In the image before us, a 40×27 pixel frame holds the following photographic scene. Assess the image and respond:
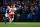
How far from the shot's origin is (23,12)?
11648 mm

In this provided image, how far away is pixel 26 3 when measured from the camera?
→ 42.8 feet

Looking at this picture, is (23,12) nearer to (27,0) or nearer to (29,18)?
(29,18)

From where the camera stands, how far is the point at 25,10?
1173 cm

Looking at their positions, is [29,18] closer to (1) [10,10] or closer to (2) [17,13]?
(2) [17,13]

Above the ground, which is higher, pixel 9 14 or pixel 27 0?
pixel 27 0

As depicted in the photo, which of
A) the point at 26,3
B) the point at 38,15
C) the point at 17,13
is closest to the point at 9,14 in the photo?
the point at 17,13

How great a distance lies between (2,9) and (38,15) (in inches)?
161

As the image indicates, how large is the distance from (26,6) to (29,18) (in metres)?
2.19

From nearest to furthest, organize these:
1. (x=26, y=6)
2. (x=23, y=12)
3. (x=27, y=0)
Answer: (x=23, y=12) → (x=26, y=6) → (x=27, y=0)

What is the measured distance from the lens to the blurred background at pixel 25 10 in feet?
35.2

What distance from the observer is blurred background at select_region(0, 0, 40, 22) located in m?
10.7

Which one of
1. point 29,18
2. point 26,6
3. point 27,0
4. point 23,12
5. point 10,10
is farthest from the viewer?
point 27,0

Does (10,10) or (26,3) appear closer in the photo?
(10,10)

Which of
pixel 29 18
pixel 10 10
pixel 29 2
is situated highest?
pixel 29 2
